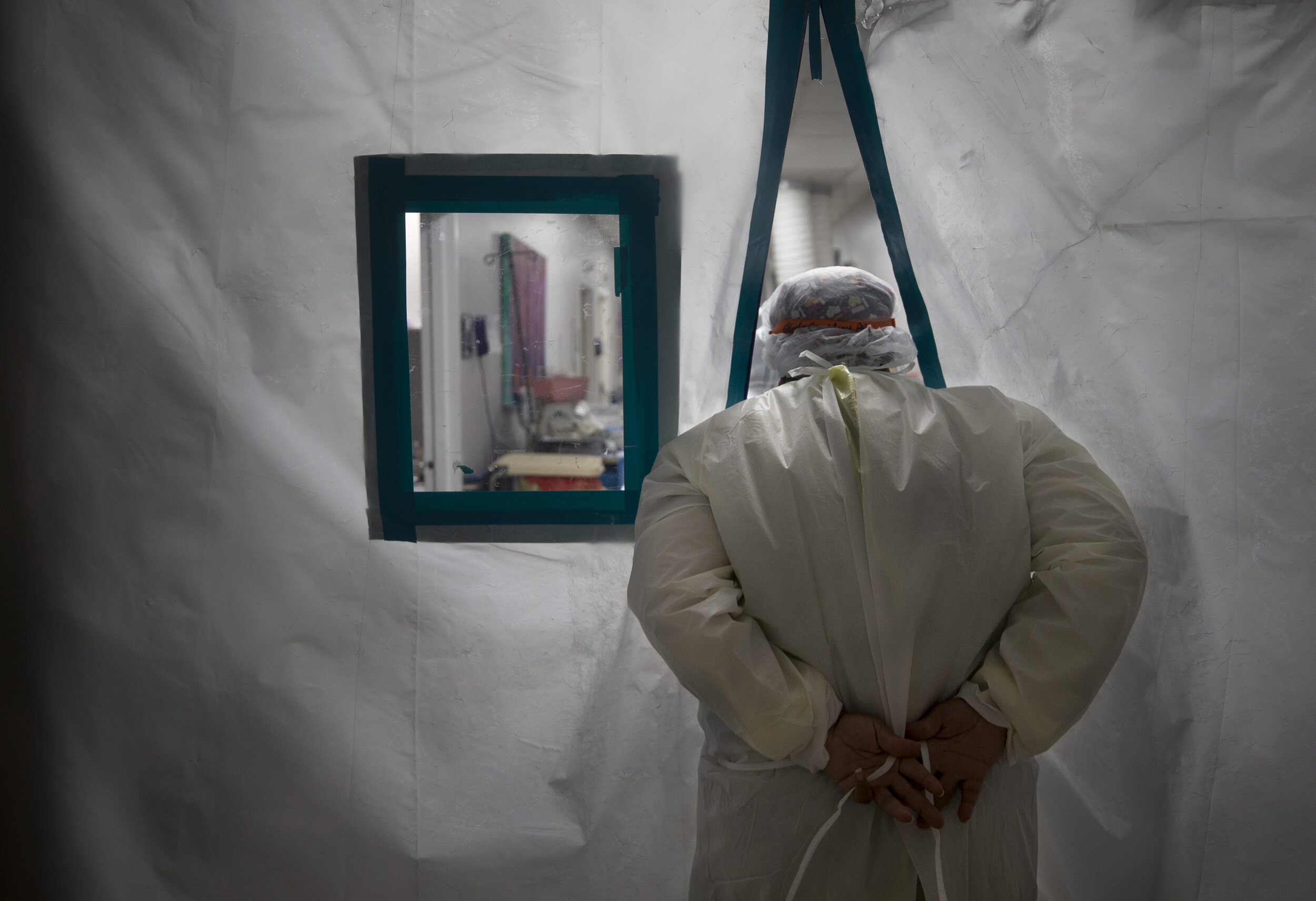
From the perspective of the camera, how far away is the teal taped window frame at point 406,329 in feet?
3.34

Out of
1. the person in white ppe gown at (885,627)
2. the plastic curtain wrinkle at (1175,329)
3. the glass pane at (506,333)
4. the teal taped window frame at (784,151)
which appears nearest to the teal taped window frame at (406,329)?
the glass pane at (506,333)

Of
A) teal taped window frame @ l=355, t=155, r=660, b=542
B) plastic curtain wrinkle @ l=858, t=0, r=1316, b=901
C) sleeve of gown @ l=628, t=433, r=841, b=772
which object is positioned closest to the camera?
sleeve of gown @ l=628, t=433, r=841, b=772

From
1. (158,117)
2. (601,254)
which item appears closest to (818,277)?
(601,254)

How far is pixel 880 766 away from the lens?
2.59 ft

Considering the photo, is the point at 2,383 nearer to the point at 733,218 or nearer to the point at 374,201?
the point at 374,201

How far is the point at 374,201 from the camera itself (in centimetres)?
101

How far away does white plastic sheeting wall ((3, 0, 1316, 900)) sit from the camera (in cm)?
93

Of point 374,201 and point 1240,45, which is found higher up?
point 1240,45

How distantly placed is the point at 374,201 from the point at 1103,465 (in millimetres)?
970

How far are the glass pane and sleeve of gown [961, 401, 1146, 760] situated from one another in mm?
551

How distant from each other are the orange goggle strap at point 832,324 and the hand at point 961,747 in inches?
17.5

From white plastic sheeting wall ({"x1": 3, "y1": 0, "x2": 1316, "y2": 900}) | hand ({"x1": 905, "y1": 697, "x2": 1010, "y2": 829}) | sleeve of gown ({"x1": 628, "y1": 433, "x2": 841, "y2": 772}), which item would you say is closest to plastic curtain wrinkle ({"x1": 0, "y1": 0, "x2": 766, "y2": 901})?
white plastic sheeting wall ({"x1": 3, "y1": 0, "x2": 1316, "y2": 900})

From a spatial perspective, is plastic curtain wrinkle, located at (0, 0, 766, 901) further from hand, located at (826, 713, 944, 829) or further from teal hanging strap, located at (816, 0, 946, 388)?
hand, located at (826, 713, 944, 829)

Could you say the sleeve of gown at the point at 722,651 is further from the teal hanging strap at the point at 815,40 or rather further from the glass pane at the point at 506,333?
the teal hanging strap at the point at 815,40
